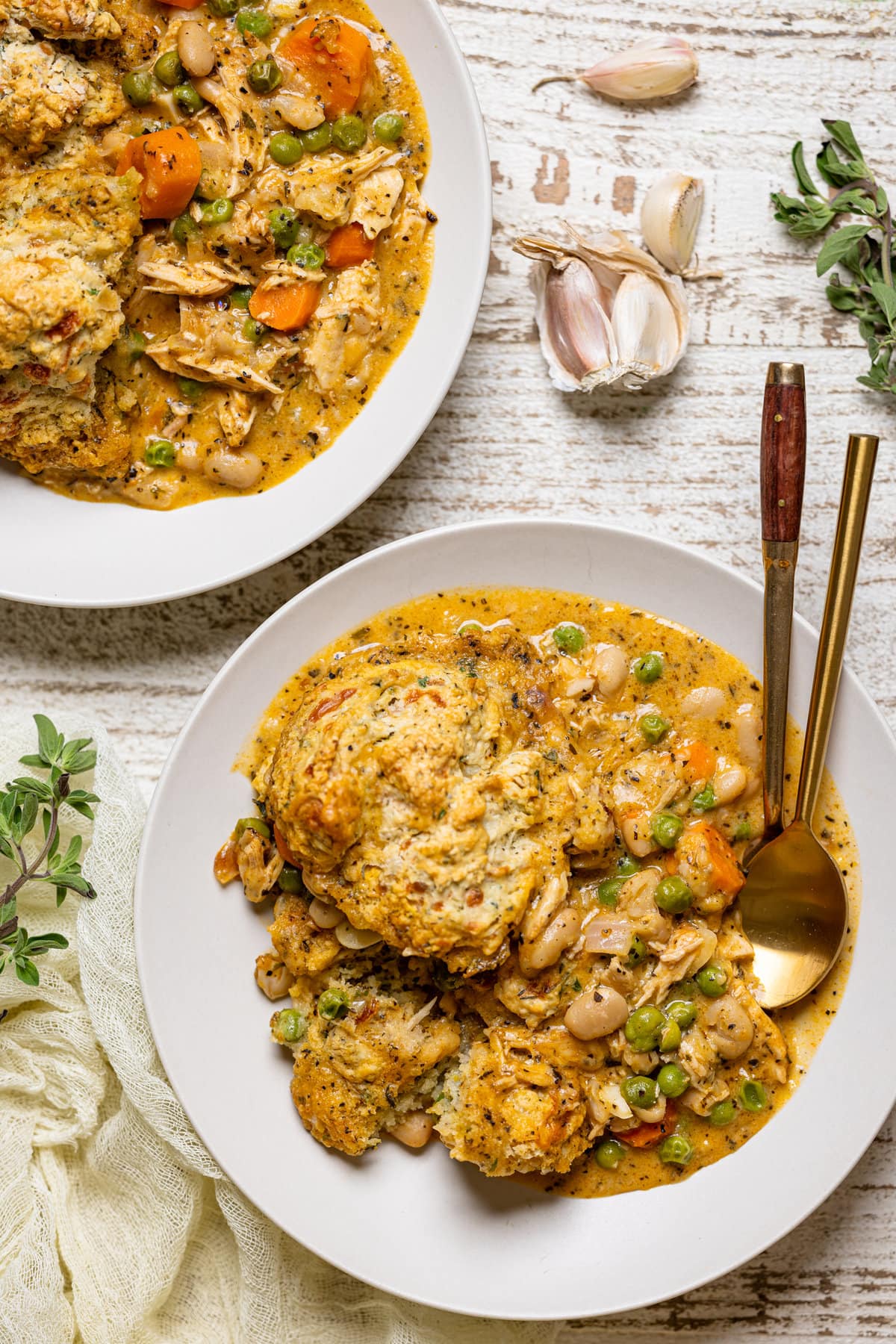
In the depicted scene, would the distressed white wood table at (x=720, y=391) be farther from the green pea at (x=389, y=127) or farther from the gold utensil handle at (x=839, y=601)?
the gold utensil handle at (x=839, y=601)

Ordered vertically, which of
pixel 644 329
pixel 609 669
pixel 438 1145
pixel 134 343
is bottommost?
pixel 438 1145

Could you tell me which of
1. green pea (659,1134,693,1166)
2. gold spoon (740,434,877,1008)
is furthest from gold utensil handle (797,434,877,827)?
green pea (659,1134,693,1166)

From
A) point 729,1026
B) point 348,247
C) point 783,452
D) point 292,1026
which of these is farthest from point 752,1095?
point 348,247

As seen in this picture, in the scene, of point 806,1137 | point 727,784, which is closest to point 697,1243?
point 806,1137

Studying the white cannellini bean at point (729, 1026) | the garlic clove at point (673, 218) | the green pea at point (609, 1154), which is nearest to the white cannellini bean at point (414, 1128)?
the green pea at point (609, 1154)

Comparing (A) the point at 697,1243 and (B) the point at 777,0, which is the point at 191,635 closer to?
(A) the point at 697,1243

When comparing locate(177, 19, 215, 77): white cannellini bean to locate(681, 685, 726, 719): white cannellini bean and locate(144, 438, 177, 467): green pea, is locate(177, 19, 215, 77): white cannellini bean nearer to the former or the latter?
locate(144, 438, 177, 467): green pea

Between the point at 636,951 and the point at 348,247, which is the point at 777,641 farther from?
the point at 348,247
